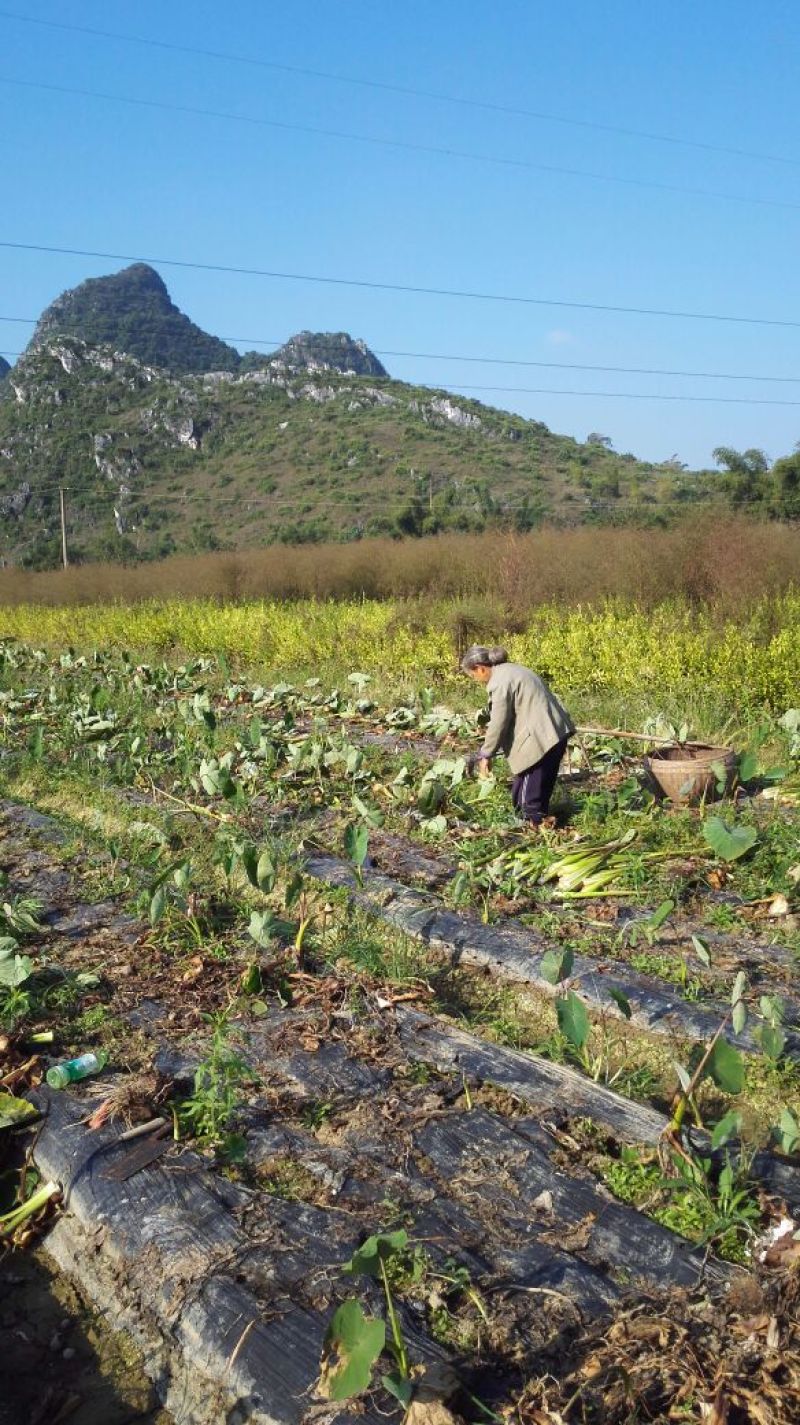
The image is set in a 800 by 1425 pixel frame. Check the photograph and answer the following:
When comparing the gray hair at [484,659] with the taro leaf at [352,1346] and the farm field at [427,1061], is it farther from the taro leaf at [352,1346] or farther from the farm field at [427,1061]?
the taro leaf at [352,1346]

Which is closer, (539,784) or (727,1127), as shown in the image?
(727,1127)

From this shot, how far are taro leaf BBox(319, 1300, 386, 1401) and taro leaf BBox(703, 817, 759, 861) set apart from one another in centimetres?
274

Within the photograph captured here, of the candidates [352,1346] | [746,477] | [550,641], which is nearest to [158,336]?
[746,477]

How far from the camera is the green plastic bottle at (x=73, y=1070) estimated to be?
3.43 meters

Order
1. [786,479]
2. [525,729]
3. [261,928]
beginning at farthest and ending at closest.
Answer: [786,479] < [525,729] < [261,928]

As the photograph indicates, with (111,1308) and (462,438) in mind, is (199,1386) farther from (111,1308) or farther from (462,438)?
(462,438)

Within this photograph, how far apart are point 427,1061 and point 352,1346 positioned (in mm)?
1519

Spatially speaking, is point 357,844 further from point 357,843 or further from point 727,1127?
point 727,1127

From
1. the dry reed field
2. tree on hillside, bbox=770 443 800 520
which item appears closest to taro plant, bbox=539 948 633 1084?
the dry reed field

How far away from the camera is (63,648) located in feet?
63.0

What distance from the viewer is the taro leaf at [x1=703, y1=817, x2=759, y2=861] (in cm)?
434

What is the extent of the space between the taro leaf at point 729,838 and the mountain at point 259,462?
80.1ft

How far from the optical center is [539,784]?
5.87 meters

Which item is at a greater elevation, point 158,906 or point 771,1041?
point 771,1041
